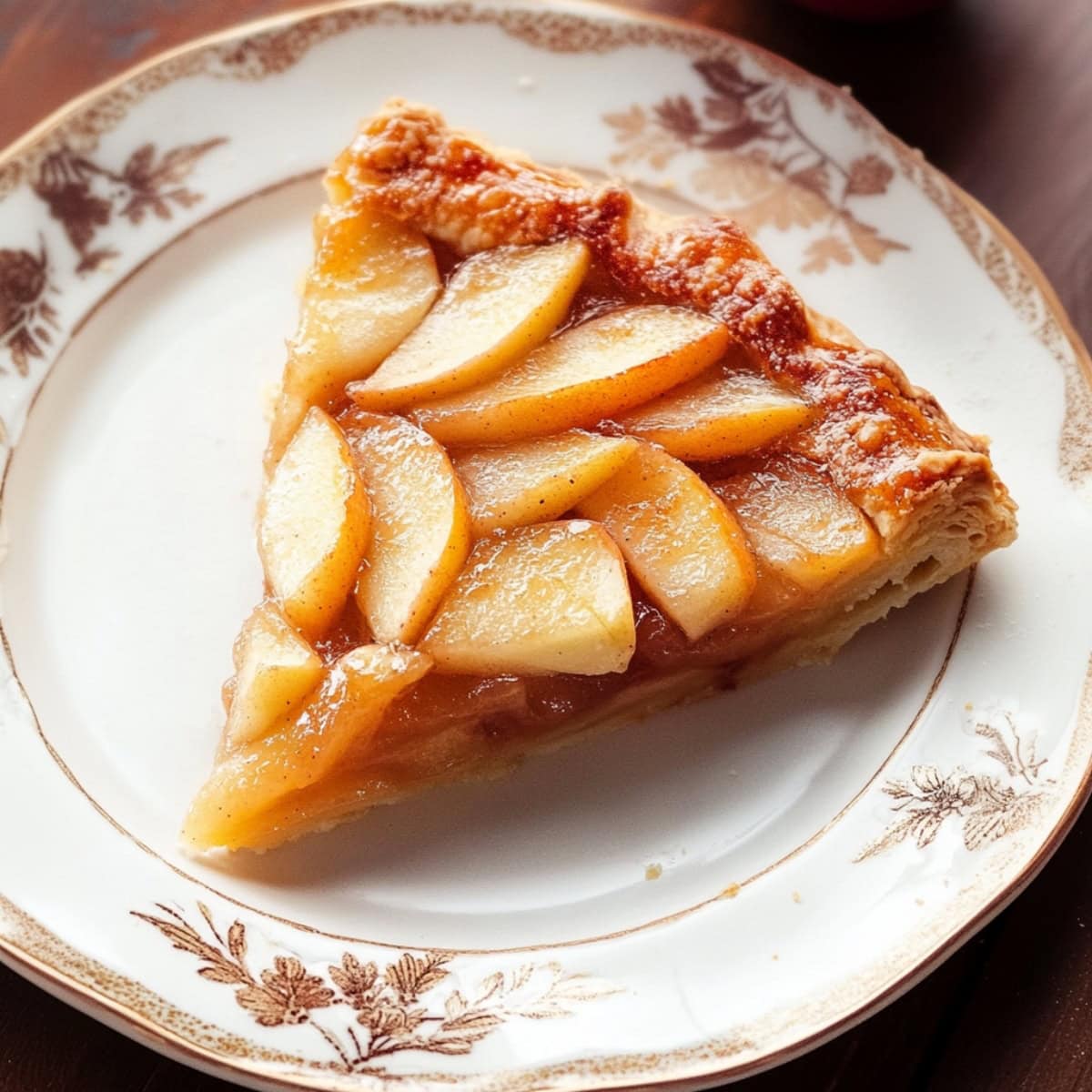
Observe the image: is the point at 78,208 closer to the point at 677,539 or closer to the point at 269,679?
the point at 269,679

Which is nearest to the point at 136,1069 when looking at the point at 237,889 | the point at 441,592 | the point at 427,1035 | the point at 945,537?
the point at 237,889

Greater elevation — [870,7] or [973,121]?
[870,7]

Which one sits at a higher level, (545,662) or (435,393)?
(435,393)

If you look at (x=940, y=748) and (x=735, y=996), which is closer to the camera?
(x=735, y=996)

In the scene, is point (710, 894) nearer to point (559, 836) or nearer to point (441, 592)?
point (559, 836)

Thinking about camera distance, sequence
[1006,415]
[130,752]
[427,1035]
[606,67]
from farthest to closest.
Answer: [606,67], [1006,415], [130,752], [427,1035]

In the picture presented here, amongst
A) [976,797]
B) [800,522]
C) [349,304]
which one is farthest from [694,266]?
[976,797]

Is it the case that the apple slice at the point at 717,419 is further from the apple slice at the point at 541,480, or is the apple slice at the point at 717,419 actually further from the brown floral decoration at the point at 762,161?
the brown floral decoration at the point at 762,161
